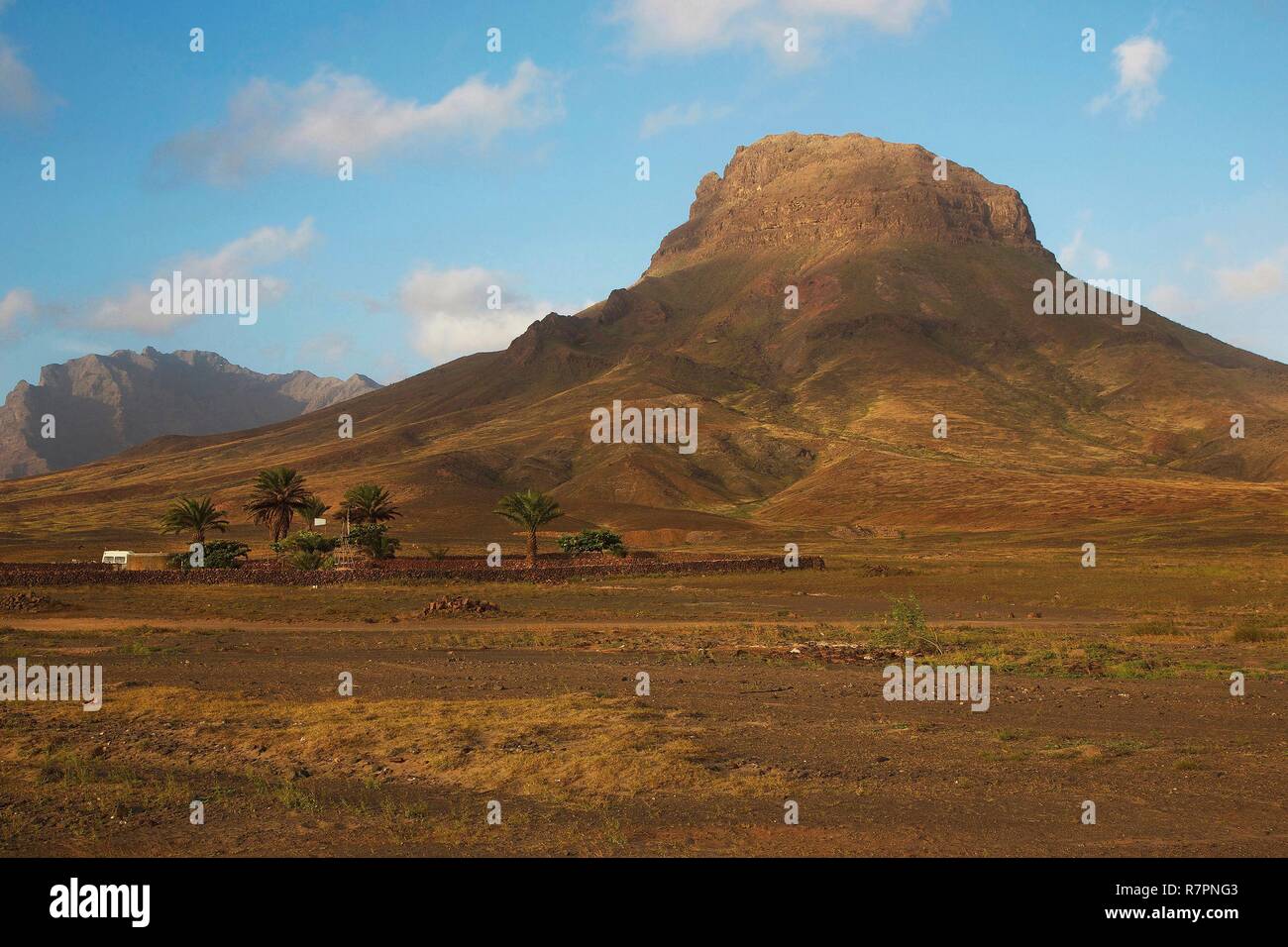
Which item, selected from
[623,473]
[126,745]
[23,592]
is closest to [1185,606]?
[126,745]

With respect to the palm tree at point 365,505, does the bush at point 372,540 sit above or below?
below

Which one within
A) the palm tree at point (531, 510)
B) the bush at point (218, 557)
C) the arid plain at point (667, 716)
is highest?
the palm tree at point (531, 510)

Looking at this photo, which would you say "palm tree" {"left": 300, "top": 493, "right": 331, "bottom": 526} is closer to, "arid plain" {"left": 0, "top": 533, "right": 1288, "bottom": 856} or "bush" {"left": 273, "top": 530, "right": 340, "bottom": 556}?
"bush" {"left": 273, "top": 530, "right": 340, "bottom": 556}

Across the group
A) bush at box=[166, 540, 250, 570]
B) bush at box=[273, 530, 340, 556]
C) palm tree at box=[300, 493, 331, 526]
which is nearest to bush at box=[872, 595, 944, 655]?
bush at box=[166, 540, 250, 570]

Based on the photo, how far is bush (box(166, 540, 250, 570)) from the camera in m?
59.4

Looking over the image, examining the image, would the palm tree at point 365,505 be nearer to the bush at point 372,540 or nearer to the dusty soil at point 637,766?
the bush at point 372,540

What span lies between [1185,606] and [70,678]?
38212 millimetres

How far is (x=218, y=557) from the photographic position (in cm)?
5994

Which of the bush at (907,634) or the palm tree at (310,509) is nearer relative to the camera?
the bush at (907,634)

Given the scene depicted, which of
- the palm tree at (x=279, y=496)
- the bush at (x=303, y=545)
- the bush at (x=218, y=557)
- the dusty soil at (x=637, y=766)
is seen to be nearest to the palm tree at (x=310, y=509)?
the palm tree at (x=279, y=496)

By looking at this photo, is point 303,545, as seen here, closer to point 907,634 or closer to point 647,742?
point 907,634

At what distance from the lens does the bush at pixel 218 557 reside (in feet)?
195
